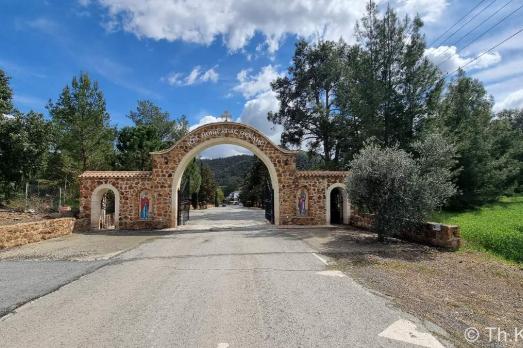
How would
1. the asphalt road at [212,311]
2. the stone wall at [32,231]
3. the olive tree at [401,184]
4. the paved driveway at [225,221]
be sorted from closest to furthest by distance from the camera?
the asphalt road at [212,311] < the olive tree at [401,184] < the stone wall at [32,231] < the paved driveway at [225,221]

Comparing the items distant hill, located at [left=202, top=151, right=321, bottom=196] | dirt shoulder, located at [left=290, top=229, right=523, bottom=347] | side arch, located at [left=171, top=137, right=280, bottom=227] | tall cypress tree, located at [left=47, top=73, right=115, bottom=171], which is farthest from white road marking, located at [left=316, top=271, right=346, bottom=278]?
distant hill, located at [left=202, top=151, right=321, bottom=196]

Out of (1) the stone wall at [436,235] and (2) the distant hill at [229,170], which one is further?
(2) the distant hill at [229,170]

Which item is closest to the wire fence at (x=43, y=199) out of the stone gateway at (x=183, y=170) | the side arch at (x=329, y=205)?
the stone gateway at (x=183, y=170)

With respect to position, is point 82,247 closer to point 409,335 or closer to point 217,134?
point 217,134

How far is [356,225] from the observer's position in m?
18.3

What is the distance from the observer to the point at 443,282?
7461mm

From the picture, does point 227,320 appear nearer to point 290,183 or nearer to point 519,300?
point 519,300

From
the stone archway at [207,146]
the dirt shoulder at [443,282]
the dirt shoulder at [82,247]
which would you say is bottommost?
the dirt shoulder at [443,282]

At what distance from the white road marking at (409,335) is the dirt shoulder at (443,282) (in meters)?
0.30

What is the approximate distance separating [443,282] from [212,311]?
4843mm

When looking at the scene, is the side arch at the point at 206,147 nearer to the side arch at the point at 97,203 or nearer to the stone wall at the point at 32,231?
the side arch at the point at 97,203

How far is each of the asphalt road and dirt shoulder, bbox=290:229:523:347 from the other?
1.57ft

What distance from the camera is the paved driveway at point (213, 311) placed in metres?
4.34

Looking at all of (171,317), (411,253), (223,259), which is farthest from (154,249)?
(411,253)
